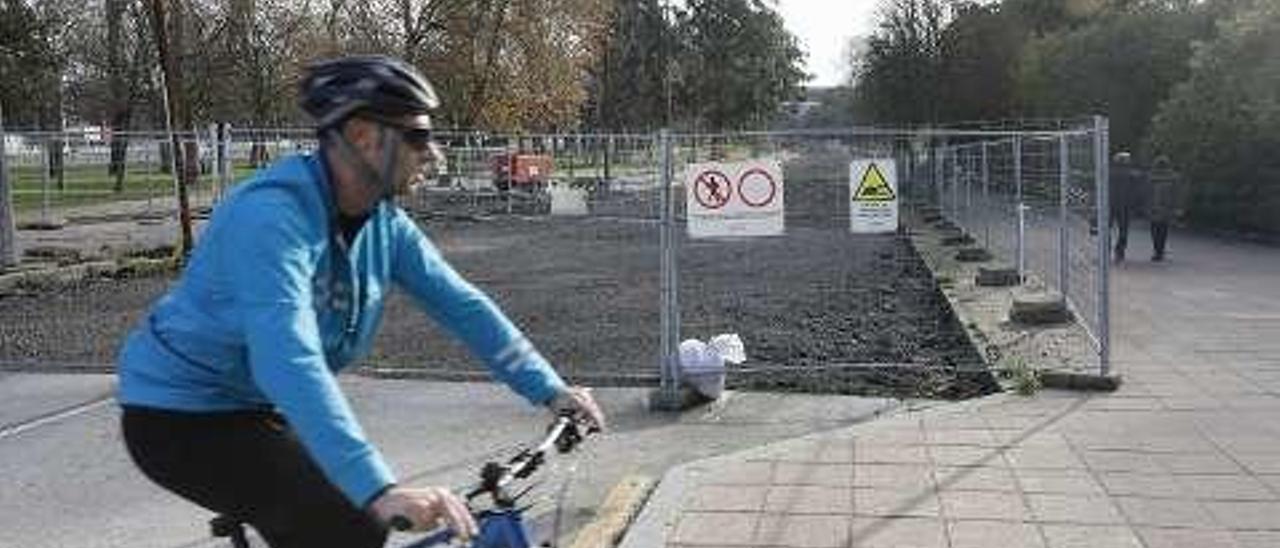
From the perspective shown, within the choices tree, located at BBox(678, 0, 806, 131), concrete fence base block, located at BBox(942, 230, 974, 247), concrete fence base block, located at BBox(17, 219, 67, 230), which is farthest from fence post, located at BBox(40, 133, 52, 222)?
tree, located at BBox(678, 0, 806, 131)

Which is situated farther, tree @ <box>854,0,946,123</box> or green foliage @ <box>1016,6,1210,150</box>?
tree @ <box>854,0,946,123</box>

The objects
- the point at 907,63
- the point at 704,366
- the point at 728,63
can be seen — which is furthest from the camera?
the point at 728,63

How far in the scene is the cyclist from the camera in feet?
9.86

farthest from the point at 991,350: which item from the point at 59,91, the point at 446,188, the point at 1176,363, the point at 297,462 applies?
the point at 59,91

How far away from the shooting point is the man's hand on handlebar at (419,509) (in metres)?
2.75

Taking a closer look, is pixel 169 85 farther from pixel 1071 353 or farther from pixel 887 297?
pixel 1071 353

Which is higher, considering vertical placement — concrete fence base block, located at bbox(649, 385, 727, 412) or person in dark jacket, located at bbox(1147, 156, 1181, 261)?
person in dark jacket, located at bbox(1147, 156, 1181, 261)

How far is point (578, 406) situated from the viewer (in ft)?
11.5

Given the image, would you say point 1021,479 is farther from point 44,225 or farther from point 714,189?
point 44,225

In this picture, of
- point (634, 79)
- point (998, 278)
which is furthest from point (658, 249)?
point (634, 79)

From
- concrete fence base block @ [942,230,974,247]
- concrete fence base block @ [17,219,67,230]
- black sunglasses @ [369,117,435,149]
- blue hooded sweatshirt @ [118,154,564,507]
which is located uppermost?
black sunglasses @ [369,117,435,149]

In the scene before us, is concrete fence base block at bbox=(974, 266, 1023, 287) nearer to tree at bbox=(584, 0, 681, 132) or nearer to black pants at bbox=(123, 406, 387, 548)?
black pants at bbox=(123, 406, 387, 548)

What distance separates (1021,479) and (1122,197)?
15951 mm

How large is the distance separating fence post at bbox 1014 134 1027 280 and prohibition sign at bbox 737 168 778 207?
680 cm
